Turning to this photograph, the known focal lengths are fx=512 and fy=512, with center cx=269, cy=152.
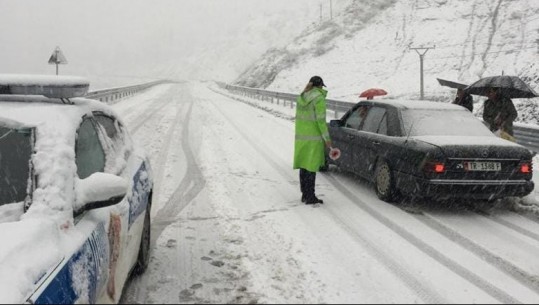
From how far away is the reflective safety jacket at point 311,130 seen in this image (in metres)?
6.96

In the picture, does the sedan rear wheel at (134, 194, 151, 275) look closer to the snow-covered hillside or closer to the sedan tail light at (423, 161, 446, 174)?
the sedan tail light at (423, 161, 446, 174)

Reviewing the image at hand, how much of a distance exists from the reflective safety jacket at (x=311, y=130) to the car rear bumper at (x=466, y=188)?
1240mm

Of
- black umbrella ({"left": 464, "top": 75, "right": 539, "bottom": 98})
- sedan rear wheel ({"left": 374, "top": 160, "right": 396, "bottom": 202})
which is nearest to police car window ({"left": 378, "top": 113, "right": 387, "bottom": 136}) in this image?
sedan rear wheel ({"left": 374, "top": 160, "right": 396, "bottom": 202})

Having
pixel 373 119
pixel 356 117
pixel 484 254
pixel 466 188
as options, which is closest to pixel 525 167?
pixel 466 188

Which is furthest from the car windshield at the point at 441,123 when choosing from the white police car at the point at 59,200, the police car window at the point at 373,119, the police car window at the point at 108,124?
the white police car at the point at 59,200

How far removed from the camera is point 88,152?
3477 mm

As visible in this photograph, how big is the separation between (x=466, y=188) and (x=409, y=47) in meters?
40.7

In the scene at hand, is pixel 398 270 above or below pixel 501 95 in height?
below

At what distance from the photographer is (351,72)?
159 ft


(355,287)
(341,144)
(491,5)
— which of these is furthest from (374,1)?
(355,287)

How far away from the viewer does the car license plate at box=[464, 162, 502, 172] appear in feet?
21.4

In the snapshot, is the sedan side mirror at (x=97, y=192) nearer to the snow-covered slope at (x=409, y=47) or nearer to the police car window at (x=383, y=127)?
the police car window at (x=383, y=127)

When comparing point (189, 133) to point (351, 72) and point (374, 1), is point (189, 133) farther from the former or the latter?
point (374, 1)

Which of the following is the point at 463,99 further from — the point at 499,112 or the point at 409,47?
the point at 409,47
